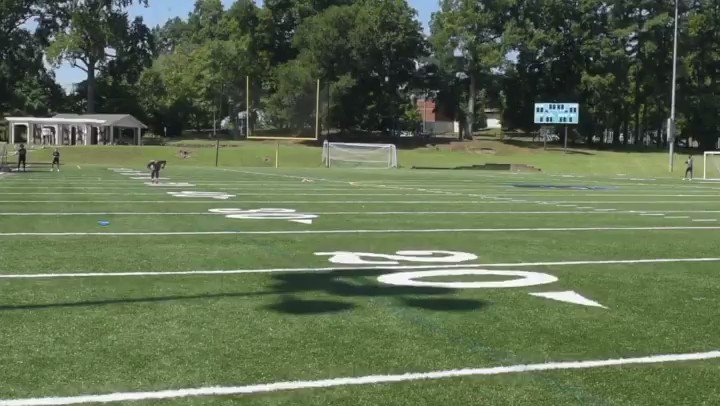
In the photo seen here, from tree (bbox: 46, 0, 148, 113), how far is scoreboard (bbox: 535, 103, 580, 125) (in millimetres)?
40241

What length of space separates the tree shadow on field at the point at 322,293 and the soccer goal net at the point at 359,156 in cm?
4421

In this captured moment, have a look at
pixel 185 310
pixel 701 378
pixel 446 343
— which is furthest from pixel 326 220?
pixel 701 378

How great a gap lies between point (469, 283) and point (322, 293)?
4.82ft

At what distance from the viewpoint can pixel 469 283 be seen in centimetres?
783

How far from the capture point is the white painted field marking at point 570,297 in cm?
700

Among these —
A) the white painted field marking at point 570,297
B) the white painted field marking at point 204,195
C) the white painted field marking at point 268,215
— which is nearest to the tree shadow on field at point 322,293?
the white painted field marking at point 570,297

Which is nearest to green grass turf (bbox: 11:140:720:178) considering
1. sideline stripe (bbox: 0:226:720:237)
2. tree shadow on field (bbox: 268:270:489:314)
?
sideline stripe (bbox: 0:226:720:237)

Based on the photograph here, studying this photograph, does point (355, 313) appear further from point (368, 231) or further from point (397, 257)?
point (368, 231)

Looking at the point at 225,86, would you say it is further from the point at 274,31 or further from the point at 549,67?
the point at 549,67

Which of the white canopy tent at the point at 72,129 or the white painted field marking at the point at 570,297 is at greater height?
the white canopy tent at the point at 72,129

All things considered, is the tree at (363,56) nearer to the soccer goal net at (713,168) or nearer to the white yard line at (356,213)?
the soccer goal net at (713,168)

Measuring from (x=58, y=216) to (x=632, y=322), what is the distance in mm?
10658

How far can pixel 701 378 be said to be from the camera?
15.8 feet

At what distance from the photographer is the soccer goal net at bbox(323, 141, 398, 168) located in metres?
53.4
